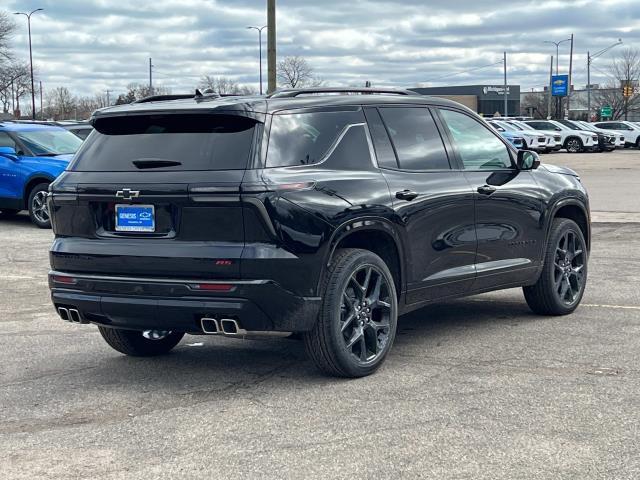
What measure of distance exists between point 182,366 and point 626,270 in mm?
5803

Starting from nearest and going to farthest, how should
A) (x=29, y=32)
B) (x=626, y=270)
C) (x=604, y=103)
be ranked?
(x=626, y=270), (x=29, y=32), (x=604, y=103)

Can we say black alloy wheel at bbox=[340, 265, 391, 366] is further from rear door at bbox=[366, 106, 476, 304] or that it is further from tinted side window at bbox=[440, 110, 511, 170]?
tinted side window at bbox=[440, 110, 511, 170]

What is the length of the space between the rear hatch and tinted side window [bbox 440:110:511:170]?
6.51 feet

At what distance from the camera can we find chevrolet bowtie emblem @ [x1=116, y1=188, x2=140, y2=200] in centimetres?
586

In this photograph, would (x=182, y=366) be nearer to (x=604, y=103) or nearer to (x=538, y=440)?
(x=538, y=440)

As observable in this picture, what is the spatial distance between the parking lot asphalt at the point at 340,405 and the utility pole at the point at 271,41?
11.5 metres

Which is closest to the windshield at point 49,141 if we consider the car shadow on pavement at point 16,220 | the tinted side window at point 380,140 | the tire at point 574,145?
the car shadow on pavement at point 16,220

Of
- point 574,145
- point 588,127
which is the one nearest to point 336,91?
point 574,145

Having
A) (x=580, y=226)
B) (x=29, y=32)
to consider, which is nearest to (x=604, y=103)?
(x=29, y=32)

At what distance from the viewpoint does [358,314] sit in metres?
6.13

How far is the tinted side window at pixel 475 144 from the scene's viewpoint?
7305 millimetres

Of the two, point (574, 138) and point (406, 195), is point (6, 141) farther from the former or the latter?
point (574, 138)

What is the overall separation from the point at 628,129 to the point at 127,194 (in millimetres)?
50679

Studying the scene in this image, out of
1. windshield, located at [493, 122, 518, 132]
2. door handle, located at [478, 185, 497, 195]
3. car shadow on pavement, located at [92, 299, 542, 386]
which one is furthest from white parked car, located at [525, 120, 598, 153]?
door handle, located at [478, 185, 497, 195]
